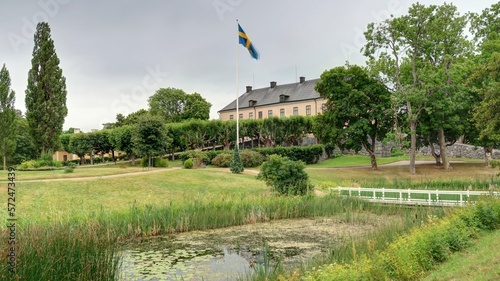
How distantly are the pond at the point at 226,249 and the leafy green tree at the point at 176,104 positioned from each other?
5433cm

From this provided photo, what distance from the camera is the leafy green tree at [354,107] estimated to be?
1239 inches

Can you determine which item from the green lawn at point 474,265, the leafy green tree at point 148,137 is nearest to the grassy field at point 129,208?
the green lawn at point 474,265

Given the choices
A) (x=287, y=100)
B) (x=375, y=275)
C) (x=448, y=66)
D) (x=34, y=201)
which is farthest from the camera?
(x=287, y=100)

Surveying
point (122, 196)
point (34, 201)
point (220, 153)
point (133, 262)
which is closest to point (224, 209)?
point (133, 262)

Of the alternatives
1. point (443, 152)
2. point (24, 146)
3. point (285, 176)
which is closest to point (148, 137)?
point (285, 176)

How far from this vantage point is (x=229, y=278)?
23.2 ft

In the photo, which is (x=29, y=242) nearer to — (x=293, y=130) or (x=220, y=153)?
(x=220, y=153)

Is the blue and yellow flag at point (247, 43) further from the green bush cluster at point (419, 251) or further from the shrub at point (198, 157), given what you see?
the green bush cluster at point (419, 251)

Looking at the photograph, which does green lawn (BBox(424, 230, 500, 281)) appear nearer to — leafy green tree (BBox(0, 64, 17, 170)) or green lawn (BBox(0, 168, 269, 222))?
green lawn (BBox(0, 168, 269, 222))

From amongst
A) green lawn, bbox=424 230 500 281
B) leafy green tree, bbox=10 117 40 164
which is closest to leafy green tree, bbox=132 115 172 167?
green lawn, bbox=424 230 500 281

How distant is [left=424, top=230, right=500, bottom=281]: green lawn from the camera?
5848 mm

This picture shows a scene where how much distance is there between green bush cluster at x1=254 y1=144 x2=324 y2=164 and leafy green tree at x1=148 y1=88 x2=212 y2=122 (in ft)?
97.9

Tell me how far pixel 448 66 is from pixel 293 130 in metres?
18.7

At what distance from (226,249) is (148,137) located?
74.5ft
